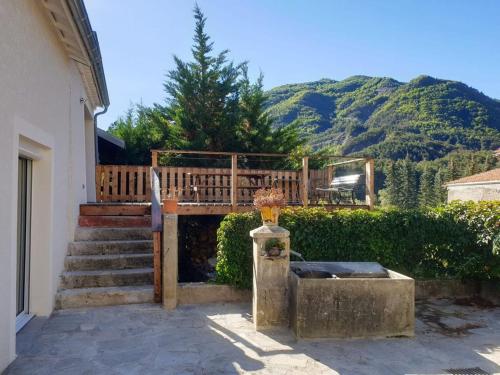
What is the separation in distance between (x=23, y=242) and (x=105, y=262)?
147 centimetres

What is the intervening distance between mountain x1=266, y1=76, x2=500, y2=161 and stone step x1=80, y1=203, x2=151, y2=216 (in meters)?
38.0

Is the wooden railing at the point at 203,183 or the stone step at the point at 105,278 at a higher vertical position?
the wooden railing at the point at 203,183

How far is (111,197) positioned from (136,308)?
538 centimetres

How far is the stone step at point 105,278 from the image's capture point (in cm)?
571

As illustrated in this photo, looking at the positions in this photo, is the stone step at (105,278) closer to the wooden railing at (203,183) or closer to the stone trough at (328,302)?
the stone trough at (328,302)

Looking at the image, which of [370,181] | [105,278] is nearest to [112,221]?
[105,278]

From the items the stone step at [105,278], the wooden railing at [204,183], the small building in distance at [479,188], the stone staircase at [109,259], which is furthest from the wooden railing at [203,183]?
the small building in distance at [479,188]

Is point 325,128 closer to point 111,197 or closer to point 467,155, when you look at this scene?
point 467,155

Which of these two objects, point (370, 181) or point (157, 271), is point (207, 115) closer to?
point (370, 181)

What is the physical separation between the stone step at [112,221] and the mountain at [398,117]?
3841cm

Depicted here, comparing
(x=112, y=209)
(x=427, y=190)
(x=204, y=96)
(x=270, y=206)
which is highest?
(x=204, y=96)

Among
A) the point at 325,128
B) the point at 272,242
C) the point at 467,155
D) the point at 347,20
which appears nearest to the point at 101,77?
the point at 272,242

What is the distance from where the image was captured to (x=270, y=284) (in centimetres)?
480

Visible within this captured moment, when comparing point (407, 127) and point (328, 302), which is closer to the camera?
point (328, 302)
